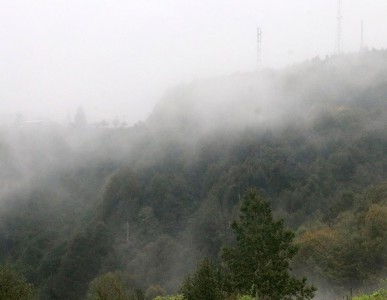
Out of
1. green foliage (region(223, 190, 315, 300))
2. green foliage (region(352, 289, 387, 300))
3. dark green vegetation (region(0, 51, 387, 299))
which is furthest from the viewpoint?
dark green vegetation (region(0, 51, 387, 299))

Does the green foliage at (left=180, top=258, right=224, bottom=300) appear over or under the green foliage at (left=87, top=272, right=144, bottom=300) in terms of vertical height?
over

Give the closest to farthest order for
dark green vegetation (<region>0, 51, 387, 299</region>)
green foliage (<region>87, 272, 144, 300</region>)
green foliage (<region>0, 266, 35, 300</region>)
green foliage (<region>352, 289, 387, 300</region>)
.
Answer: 1. green foliage (<region>352, 289, 387, 300</region>)
2. green foliage (<region>0, 266, 35, 300</region>)
3. green foliage (<region>87, 272, 144, 300</region>)
4. dark green vegetation (<region>0, 51, 387, 299</region>)

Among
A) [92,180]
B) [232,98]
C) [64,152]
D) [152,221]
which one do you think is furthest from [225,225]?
[64,152]

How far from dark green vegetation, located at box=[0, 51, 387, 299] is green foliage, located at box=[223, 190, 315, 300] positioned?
18300 millimetres

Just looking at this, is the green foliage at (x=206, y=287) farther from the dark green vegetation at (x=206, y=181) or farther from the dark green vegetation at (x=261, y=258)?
the dark green vegetation at (x=206, y=181)

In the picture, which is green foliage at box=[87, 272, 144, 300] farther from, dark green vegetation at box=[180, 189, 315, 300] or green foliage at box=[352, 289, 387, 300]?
green foliage at box=[352, 289, 387, 300]

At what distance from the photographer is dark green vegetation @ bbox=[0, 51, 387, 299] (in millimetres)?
65125

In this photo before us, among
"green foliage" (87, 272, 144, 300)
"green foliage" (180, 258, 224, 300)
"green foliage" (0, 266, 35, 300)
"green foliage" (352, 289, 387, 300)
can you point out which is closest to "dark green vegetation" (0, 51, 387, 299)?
"green foliage" (87, 272, 144, 300)

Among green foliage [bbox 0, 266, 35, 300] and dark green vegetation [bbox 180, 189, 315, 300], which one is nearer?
dark green vegetation [bbox 180, 189, 315, 300]

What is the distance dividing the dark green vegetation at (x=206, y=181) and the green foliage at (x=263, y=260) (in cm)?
1830

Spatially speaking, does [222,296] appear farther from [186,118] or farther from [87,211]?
[186,118]

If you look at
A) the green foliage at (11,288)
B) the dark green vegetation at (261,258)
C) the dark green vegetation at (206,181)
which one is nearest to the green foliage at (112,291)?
the green foliage at (11,288)

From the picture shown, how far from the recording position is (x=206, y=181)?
115 meters

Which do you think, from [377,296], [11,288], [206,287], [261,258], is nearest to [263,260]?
[261,258]
